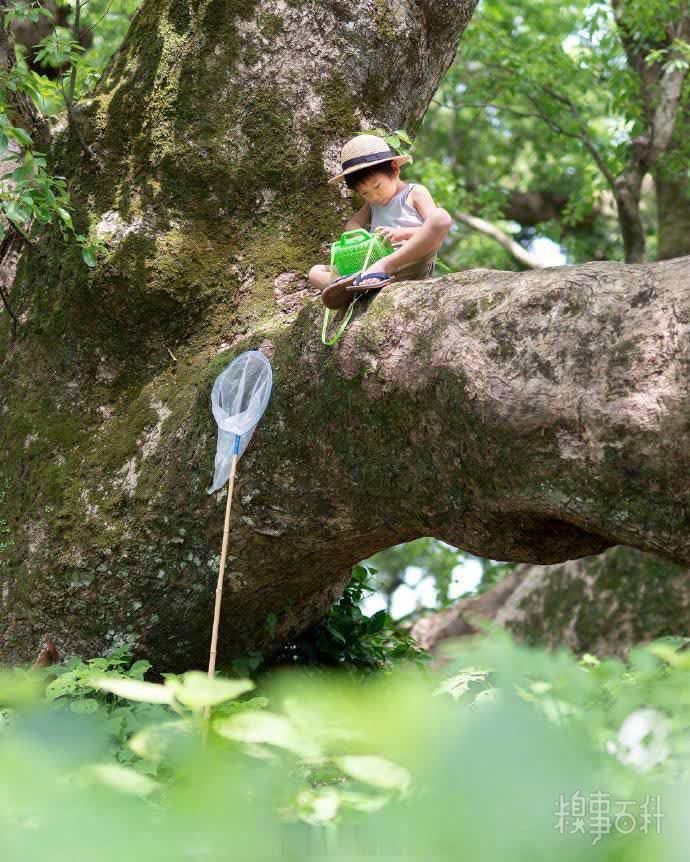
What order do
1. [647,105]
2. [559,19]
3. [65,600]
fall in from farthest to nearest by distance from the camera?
[559,19]
[647,105]
[65,600]

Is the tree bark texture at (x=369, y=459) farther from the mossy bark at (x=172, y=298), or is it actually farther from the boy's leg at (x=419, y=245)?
the boy's leg at (x=419, y=245)

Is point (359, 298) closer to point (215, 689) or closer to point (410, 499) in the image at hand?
point (410, 499)

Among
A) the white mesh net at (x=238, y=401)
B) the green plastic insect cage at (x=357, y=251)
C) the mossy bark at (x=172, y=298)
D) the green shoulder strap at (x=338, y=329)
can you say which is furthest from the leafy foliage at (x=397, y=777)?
the mossy bark at (x=172, y=298)

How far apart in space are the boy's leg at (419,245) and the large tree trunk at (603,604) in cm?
445

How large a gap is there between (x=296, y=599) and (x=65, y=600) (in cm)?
107

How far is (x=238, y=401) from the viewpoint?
390 centimetres

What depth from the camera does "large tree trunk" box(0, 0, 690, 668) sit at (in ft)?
9.70

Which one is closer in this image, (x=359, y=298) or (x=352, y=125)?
(x=359, y=298)

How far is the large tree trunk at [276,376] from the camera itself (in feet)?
9.70

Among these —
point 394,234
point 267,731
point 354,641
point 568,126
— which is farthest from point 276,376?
point 568,126

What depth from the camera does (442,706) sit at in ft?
3.64

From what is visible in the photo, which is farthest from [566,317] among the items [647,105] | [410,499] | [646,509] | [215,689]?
[647,105]

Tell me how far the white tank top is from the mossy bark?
50 cm

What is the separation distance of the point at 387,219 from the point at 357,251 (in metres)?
0.44
